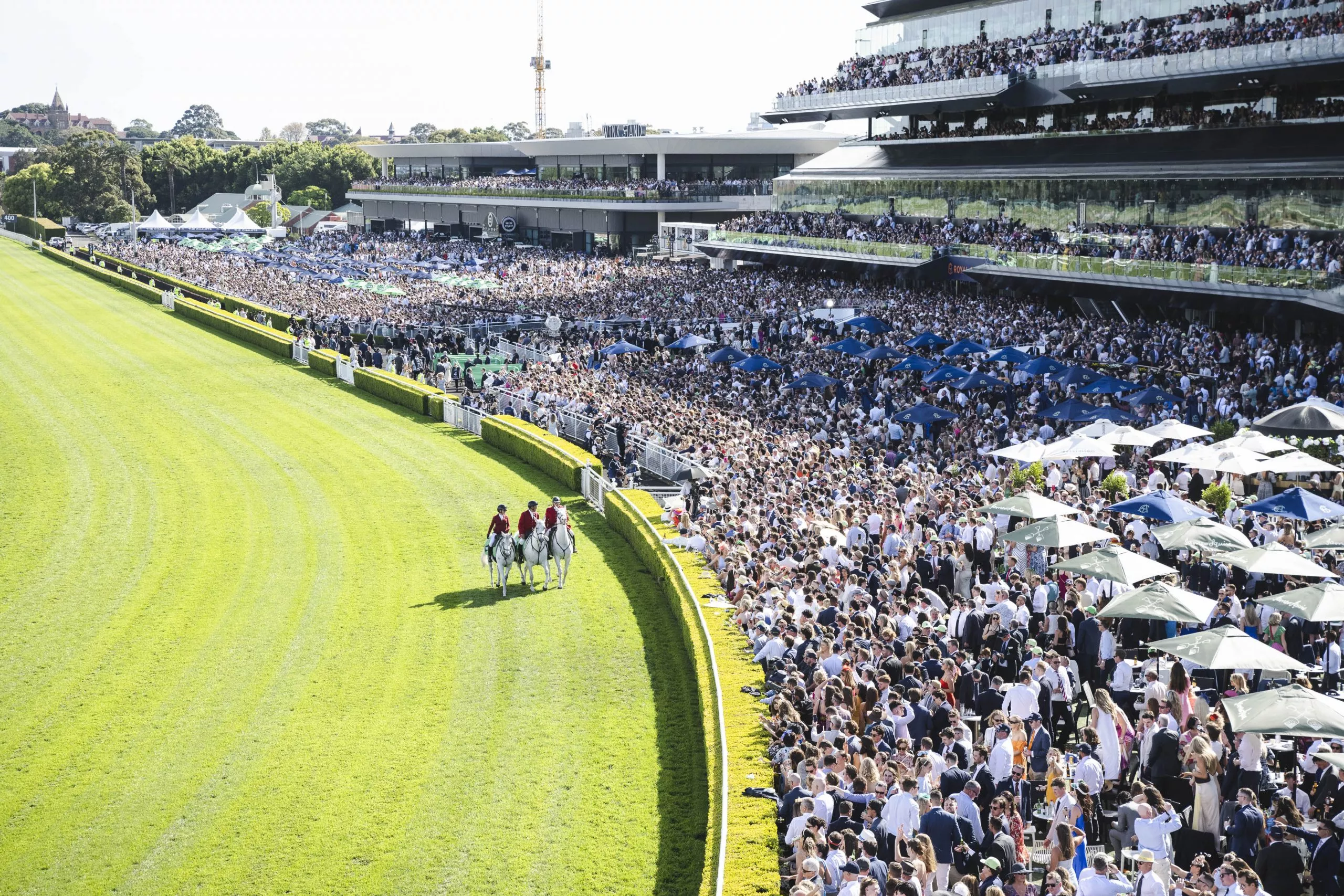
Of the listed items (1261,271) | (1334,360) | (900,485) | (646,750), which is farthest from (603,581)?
(1261,271)

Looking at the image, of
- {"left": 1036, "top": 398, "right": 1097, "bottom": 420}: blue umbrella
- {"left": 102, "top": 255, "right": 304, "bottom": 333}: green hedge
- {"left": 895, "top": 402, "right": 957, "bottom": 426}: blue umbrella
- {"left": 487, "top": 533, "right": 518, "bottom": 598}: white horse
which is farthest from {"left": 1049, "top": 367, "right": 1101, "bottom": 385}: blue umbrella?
{"left": 102, "top": 255, "right": 304, "bottom": 333}: green hedge

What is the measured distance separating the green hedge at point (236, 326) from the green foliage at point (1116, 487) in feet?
110

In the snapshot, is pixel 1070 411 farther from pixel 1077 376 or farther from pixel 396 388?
Answer: pixel 396 388

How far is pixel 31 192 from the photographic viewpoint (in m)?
120

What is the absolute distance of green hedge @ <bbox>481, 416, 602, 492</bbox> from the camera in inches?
1089

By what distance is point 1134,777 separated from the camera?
38.3 feet

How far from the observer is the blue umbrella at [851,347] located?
33.2 m

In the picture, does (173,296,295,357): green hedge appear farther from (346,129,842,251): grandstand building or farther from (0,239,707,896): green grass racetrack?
(346,129,842,251): grandstand building

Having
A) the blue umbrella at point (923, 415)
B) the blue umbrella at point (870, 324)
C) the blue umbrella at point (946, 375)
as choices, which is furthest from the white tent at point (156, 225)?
the blue umbrella at point (923, 415)

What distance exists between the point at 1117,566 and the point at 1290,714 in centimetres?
437

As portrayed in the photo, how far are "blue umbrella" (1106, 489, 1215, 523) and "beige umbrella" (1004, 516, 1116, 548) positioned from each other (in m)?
0.92

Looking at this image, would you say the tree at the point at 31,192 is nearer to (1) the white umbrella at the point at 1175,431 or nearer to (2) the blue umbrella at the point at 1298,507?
(1) the white umbrella at the point at 1175,431

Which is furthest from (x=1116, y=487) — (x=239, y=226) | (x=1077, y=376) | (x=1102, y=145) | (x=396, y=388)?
(x=239, y=226)

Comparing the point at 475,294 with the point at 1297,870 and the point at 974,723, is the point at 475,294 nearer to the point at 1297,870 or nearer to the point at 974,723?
the point at 974,723
